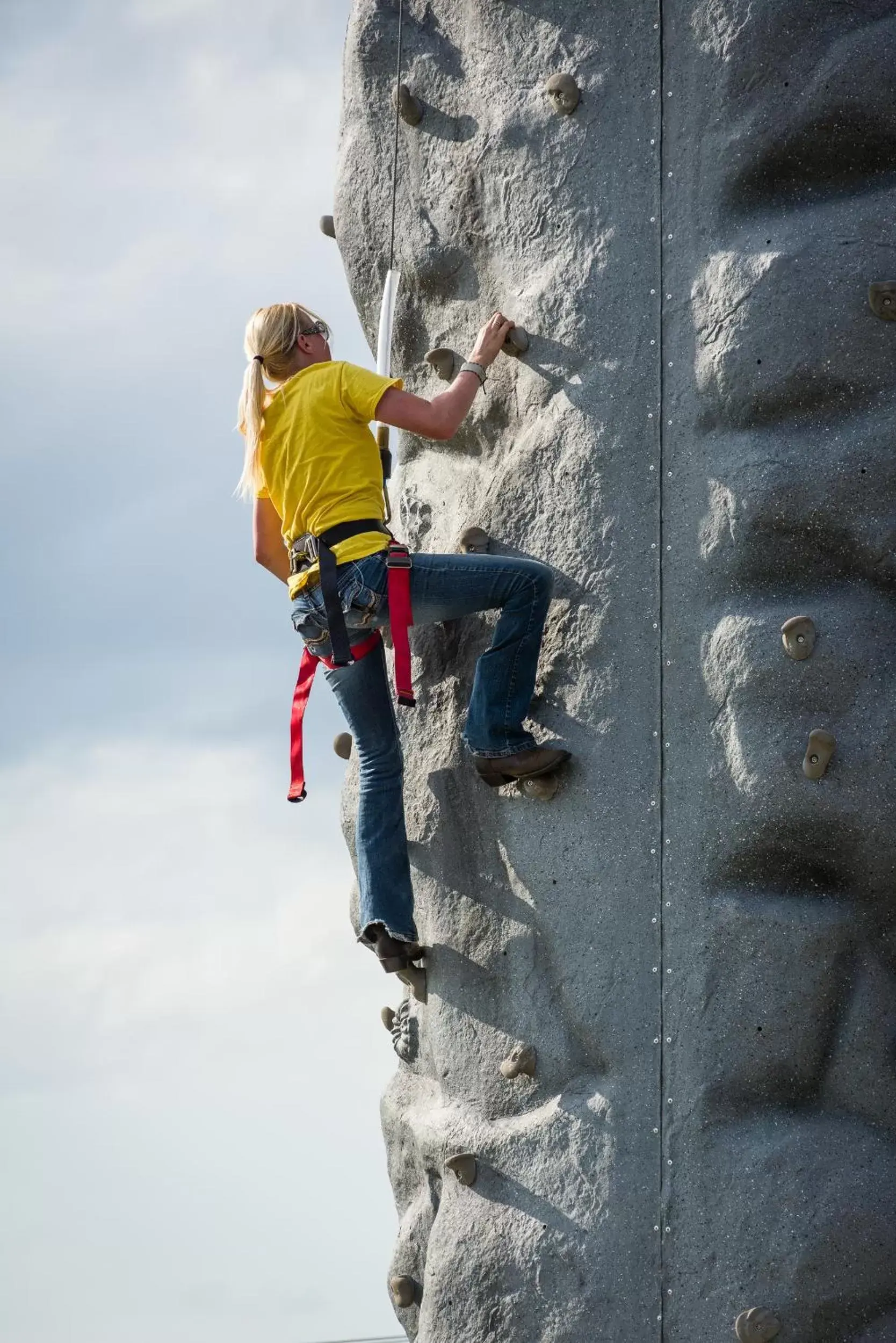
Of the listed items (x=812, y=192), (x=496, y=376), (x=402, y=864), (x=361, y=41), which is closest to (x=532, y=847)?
(x=402, y=864)

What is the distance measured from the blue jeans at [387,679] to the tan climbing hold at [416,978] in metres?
0.14

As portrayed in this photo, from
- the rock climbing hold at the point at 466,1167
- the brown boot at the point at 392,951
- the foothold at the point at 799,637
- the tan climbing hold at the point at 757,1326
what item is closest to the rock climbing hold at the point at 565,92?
the foothold at the point at 799,637

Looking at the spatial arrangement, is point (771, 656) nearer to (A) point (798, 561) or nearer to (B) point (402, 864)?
(A) point (798, 561)

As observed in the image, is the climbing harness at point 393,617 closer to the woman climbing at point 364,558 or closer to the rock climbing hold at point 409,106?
the woman climbing at point 364,558

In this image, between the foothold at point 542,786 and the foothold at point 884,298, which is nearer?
the foothold at point 884,298

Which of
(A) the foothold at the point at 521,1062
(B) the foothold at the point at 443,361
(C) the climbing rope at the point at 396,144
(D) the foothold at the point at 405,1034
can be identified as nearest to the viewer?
(A) the foothold at the point at 521,1062

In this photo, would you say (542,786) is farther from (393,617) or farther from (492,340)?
(492,340)

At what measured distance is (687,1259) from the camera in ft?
13.2

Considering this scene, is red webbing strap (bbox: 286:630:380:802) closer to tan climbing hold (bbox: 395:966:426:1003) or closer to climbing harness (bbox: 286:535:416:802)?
climbing harness (bbox: 286:535:416:802)

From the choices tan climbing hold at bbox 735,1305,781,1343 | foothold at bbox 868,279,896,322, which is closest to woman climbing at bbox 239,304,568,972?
foothold at bbox 868,279,896,322

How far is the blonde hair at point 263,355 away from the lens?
14.3 feet

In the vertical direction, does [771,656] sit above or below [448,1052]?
above

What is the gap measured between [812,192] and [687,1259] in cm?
240

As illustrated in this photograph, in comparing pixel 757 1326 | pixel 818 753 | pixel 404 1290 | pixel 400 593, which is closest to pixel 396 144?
pixel 400 593
